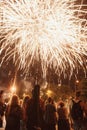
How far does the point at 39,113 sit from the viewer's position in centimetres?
962

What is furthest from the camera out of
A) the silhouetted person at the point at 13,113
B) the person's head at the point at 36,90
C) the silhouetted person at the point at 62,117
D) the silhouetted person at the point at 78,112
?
the silhouetted person at the point at 62,117

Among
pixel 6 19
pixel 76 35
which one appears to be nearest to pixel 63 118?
pixel 76 35

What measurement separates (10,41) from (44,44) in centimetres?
130

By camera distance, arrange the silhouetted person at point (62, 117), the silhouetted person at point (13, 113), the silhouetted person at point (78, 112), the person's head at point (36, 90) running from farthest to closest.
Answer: the silhouetted person at point (62, 117), the silhouetted person at point (78, 112), the silhouetted person at point (13, 113), the person's head at point (36, 90)

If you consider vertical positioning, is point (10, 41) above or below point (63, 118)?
above

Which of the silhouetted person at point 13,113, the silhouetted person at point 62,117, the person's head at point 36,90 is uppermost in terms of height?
the person's head at point 36,90

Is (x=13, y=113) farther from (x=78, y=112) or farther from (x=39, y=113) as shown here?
(x=78, y=112)

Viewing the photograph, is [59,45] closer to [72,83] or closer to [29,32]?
[29,32]

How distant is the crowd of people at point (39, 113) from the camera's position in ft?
31.3

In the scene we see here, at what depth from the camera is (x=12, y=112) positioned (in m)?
10.2

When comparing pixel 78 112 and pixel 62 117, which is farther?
pixel 62 117

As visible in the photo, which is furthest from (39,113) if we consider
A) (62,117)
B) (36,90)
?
(62,117)

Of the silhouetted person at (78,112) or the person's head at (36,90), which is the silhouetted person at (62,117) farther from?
the person's head at (36,90)

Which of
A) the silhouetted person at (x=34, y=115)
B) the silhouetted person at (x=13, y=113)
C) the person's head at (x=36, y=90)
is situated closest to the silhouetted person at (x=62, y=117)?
the silhouetted person at (x=13, y=113)
